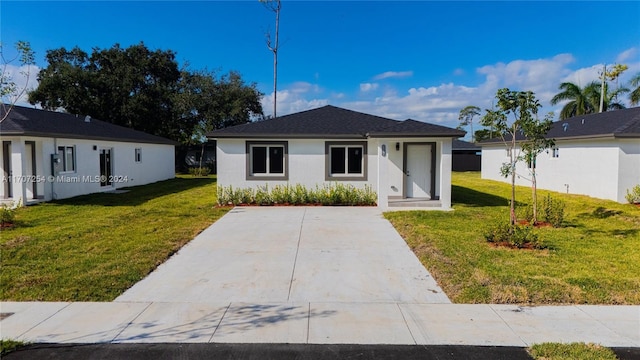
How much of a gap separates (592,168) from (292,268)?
15.2 m

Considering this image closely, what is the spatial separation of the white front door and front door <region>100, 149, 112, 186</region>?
13863mm

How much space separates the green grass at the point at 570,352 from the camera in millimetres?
3631

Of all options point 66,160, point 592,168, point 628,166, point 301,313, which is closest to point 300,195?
point 301,313

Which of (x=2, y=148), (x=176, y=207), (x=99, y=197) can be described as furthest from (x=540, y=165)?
(x=2, y=148)

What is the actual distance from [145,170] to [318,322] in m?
20.5

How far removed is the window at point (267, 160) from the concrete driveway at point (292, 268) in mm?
4134

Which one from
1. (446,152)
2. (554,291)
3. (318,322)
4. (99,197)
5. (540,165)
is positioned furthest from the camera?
(540,165)

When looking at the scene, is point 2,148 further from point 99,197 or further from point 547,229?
point 547,229

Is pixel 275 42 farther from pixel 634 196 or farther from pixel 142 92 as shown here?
pixel 634 196

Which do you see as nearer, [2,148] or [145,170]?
[2,148]

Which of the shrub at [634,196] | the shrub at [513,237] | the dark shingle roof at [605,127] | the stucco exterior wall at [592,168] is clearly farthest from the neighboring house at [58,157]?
the shrub at [634,196]

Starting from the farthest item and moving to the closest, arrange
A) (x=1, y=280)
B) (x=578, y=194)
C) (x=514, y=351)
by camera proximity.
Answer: (x=578, y=194) → (x=1, y=280) → (x=514, y=351)

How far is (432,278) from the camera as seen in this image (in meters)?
6.05

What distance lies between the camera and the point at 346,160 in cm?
1436
